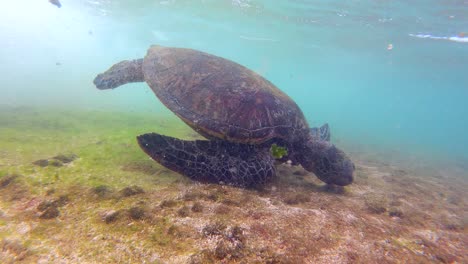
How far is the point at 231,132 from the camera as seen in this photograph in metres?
4.56

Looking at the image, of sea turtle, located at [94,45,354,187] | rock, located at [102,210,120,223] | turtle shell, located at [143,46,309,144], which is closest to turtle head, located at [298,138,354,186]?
sea turtle, located at [94,45,354,187]

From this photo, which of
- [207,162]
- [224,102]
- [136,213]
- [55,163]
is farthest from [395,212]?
[55,163]

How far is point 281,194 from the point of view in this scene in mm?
4277

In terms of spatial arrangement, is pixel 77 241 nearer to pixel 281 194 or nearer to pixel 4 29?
pixel 281 194

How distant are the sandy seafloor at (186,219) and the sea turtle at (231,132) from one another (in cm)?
38

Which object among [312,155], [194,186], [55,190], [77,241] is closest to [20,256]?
[77,241]

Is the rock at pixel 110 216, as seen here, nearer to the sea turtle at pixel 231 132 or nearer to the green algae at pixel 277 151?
the sea turtle at pixel 231 132

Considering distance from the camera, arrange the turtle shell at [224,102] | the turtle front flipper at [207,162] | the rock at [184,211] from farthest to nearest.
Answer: the turtle shell at [224,102], the turtle front flipper at [207,162], the rock at [184,211]

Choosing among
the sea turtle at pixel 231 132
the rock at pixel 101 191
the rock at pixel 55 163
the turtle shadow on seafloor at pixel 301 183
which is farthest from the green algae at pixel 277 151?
the rock at pixel 55 163

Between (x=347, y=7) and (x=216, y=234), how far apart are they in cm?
2464

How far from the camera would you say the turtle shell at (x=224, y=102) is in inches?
183

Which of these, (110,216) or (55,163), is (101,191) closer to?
(110,216)

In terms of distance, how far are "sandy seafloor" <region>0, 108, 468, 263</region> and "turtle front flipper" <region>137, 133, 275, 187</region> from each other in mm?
215

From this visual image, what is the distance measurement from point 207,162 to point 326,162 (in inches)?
101
